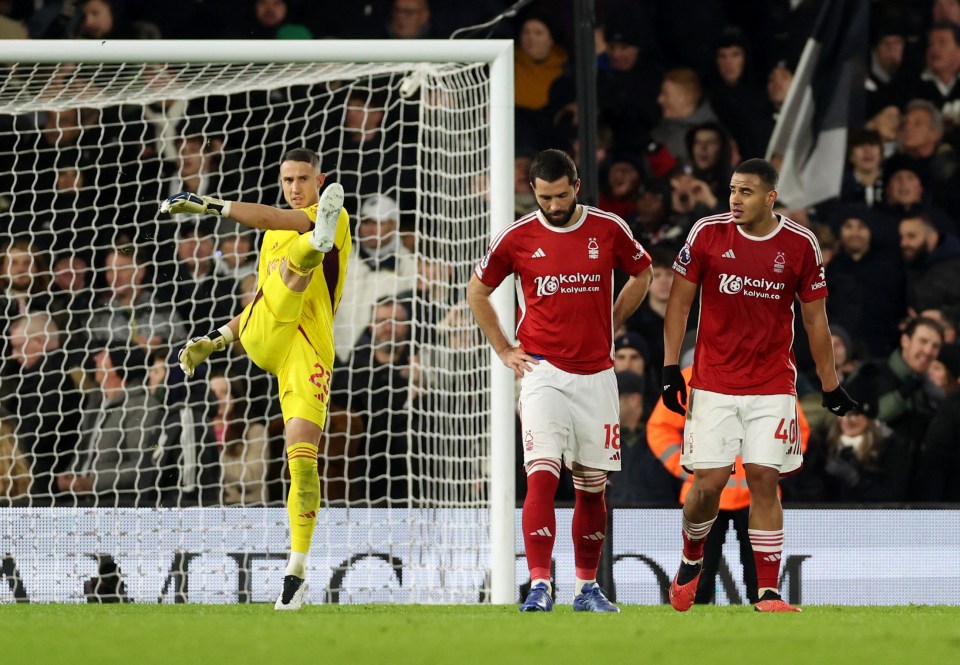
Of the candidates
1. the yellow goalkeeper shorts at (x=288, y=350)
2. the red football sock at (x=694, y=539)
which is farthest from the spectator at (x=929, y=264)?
the yellow goalkeeper shorts at (x=288, y=350)

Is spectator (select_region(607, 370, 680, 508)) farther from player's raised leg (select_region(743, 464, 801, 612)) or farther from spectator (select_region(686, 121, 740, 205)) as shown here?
player's raised leg (select_region(743, 464, 801, 612))

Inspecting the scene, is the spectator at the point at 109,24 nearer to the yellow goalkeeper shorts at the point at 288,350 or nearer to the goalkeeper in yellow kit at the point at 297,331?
the goalkeeper in yellow kit at the point at 297,331

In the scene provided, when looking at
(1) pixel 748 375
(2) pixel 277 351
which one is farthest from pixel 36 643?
(1) pixel 748 375

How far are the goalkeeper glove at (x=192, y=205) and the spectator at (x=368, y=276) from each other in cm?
256

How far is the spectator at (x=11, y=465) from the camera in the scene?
7734mm

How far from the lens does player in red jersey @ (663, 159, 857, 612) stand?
223 inches

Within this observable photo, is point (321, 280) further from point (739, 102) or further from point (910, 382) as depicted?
point (739, 102)

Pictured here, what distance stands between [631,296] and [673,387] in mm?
407

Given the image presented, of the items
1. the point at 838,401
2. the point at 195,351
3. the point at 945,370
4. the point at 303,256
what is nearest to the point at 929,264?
the point at 945,370

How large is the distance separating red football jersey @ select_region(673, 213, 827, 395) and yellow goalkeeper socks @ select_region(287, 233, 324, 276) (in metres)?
1.43

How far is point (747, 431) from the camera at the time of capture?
5.68 meters

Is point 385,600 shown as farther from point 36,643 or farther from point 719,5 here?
point 719,5

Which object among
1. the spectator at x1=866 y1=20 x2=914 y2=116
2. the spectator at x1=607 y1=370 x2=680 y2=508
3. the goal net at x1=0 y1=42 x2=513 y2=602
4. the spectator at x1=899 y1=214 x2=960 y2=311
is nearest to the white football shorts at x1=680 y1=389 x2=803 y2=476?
the goal net at x1=0 y1=42 x2=513 y2=602

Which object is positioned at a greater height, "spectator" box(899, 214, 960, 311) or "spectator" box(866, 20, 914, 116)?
"spectator" box(866, 20, 914, 116)
